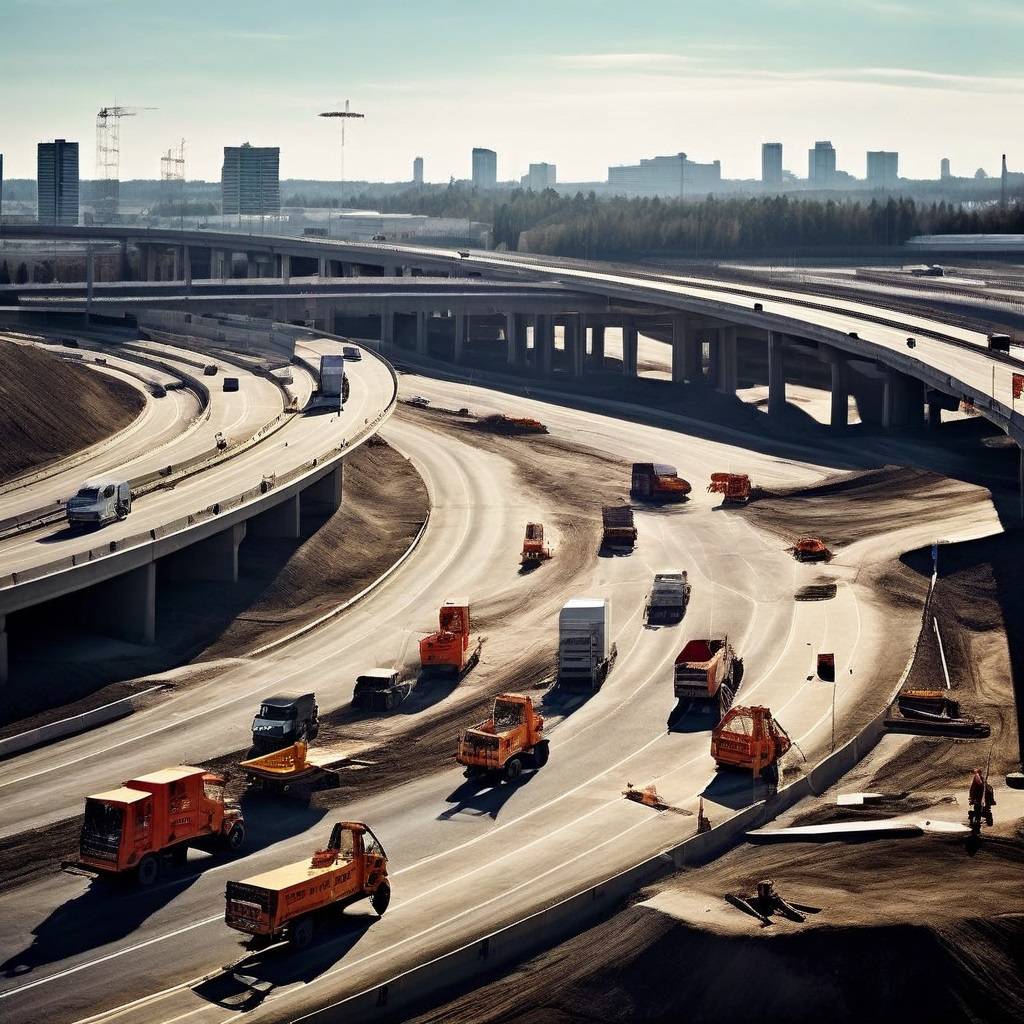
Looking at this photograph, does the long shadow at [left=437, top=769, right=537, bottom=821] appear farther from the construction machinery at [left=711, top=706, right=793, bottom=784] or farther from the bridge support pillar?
Answer: the bridge support pillar

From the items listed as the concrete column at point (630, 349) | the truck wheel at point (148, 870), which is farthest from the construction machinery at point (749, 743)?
the concrete column at point (630, 349)

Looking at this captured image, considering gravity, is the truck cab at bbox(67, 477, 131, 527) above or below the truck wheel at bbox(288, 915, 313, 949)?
above

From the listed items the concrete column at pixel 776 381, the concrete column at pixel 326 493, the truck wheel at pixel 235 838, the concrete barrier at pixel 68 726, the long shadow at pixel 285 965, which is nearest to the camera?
the long shadow at pixel 285 965

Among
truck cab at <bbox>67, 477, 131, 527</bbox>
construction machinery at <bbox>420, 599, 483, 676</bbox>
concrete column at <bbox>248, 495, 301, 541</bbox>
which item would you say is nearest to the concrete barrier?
construction machinery at <bbox>420, 599, 483, 676</bbox>

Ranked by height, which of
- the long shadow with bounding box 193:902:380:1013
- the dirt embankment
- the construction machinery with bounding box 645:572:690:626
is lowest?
the long shadow with bounding box 193:902:380:1013

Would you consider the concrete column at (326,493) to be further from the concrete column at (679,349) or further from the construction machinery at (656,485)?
the concrete column at (679,349)

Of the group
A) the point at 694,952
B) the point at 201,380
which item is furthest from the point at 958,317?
the point at 694,952

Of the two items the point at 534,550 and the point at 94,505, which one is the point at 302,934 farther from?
the point at 534,550
